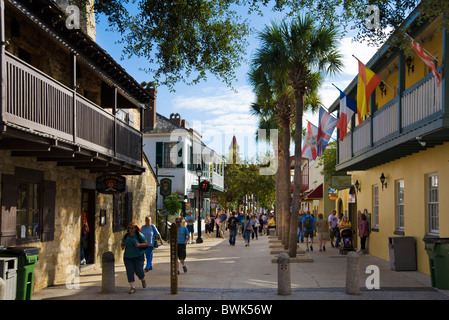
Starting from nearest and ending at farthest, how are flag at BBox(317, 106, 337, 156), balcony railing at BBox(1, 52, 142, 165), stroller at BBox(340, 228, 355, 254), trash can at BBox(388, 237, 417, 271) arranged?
balcony railing at BBox(1, 52, 142, 165) → trash can at BBox(388, 237, 417, 271) → stroller at BBox(340, 228, 355, 254) → flag at BBox(317, 106, 337, 156)

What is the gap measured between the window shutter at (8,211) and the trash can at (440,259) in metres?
8.73

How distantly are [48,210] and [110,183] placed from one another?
2.83 m

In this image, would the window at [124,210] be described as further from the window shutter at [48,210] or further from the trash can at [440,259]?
the trash can at [440,259]

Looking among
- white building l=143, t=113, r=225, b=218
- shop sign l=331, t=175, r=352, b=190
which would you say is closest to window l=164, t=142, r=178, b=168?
white building l=143, t=113, r=225, b=218

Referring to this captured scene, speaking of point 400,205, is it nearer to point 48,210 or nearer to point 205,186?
point 48,210

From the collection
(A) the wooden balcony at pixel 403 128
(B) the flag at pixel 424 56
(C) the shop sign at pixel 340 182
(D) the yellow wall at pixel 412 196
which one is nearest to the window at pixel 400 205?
(D) the yellow wall at pixel 412 196

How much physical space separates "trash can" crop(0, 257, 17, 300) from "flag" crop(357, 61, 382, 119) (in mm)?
10263

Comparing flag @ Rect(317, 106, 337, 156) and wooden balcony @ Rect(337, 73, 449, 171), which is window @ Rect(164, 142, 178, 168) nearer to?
flag @ Rect(317, 106, 337, 156)

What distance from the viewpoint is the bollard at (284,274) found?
10.3 metres

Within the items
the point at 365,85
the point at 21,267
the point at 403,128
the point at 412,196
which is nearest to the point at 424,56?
the point at 403,128

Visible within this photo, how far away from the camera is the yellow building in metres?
11.8

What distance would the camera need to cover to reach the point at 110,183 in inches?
590

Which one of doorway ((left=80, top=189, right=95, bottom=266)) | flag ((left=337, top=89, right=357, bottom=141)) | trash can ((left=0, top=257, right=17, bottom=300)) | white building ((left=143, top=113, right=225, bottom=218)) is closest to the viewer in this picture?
trash can ((left=0, top=257, right=17, bottom=300))
